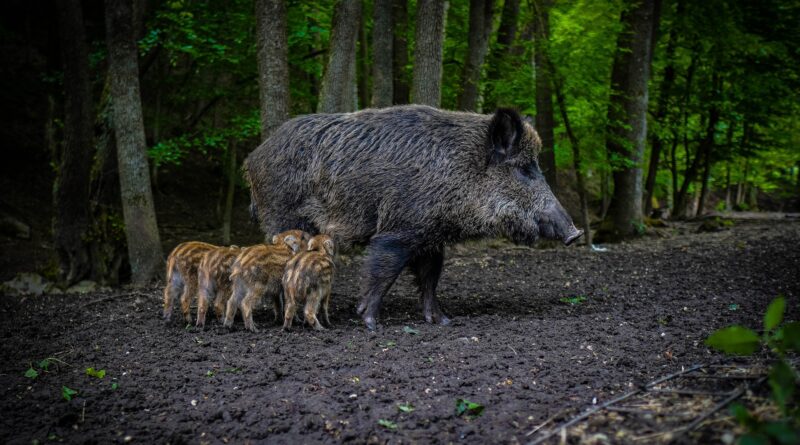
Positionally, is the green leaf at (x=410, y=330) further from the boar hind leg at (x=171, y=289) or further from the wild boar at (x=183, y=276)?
the boar hind leg at (x=171, y=289)

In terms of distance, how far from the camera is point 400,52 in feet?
40.5

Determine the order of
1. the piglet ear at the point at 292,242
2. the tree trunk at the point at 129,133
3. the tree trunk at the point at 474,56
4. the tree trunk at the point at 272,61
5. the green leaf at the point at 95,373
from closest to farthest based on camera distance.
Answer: the green leaf at the point at 95,373 → the piglet ear at the point at 292,242 → the tree trunk at the point at 272,61 → the tree trunk at the point at 129,133 → the tree trunk at the point at 474,56

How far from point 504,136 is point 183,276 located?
11.0ft

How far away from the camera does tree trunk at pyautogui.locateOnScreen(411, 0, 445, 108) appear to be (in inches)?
321

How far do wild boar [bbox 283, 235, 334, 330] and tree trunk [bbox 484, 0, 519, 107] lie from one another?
6.81 metres

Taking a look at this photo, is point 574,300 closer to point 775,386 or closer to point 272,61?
point 272,61

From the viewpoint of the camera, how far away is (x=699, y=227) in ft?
47.8

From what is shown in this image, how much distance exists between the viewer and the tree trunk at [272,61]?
25.2 ft

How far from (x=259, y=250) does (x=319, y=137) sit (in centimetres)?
141

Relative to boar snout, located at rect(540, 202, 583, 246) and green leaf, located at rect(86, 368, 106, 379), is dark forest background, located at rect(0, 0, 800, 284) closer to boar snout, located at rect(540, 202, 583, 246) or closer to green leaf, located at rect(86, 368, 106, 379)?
boar snout, located at rect(540, 202, 583, 246)

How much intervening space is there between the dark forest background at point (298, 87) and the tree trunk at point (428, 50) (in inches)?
0.8

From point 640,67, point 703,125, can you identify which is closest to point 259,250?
point 640,67

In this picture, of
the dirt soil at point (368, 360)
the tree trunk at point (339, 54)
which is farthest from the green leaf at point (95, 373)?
the tree trunk at point (339, 54)

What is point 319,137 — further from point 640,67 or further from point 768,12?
point 768,12
